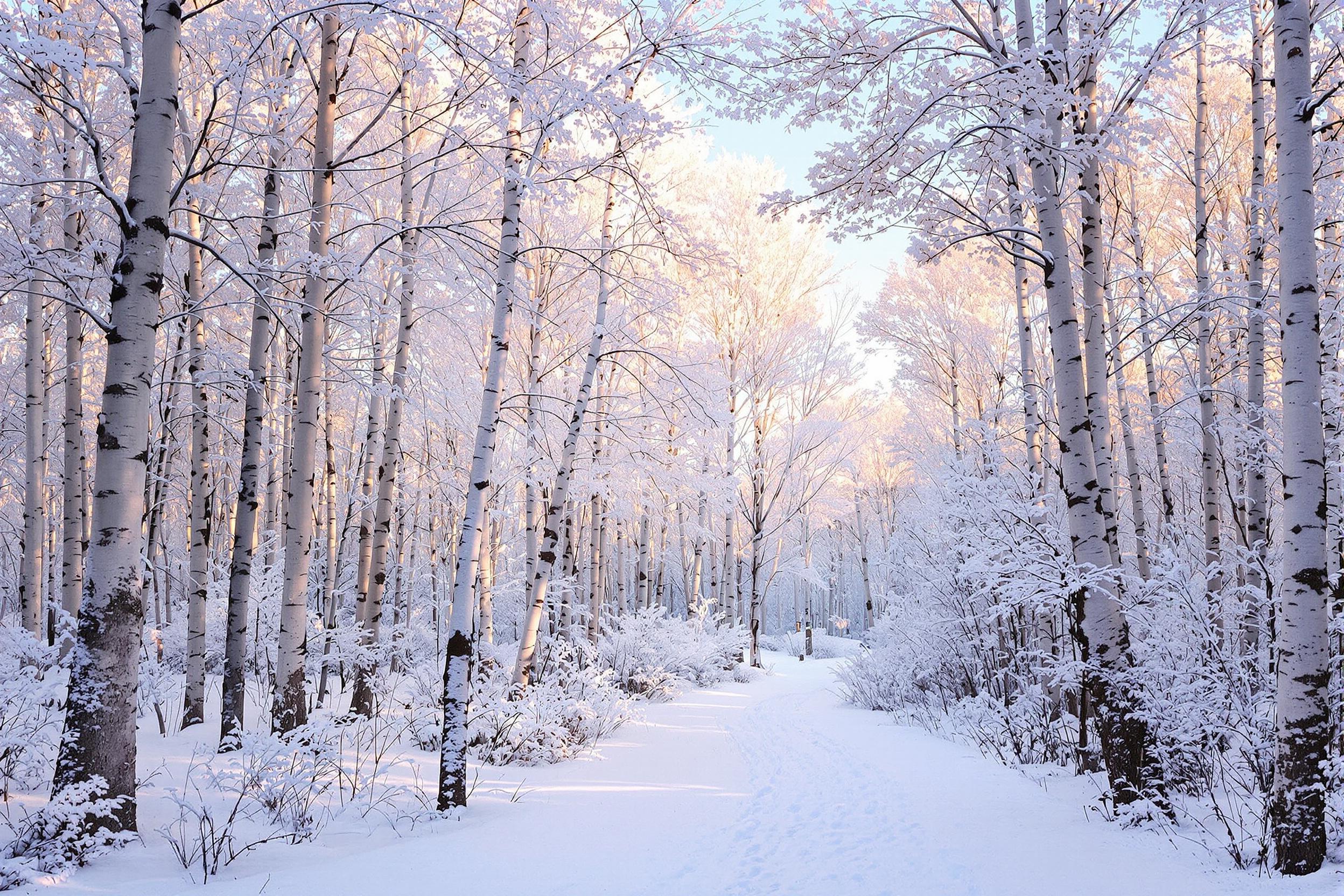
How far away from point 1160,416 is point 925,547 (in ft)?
11.3

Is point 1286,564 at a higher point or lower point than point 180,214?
lower

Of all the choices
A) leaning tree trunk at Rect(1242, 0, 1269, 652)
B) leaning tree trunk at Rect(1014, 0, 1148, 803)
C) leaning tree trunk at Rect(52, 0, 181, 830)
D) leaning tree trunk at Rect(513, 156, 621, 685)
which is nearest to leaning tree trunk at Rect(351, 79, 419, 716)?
leaning tree trunk at Rect(513, 156, 621, 685)

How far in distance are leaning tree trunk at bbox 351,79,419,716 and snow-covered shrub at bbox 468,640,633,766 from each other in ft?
4.24

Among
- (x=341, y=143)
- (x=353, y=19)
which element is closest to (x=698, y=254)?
(x=353, y=19)

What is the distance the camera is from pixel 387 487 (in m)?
8.16

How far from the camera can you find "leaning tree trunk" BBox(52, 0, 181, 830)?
3676 millimetres

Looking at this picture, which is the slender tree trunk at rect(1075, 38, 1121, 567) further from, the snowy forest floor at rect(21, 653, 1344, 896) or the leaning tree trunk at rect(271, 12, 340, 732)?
the leaning tree trunk at rect(271, 12, 340, 732)

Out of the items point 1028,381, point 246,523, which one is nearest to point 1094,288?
point 1028,381

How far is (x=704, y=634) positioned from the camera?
1490cm

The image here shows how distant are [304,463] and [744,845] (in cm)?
478

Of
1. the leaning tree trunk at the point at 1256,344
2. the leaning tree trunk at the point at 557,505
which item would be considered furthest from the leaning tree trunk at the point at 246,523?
the leaning tree trunk at the point at 1256,344

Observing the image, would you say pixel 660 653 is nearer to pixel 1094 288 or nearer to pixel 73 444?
pixel 73 444

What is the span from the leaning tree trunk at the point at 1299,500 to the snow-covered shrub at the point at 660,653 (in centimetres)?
862

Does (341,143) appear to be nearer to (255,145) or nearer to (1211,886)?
(255,145)
